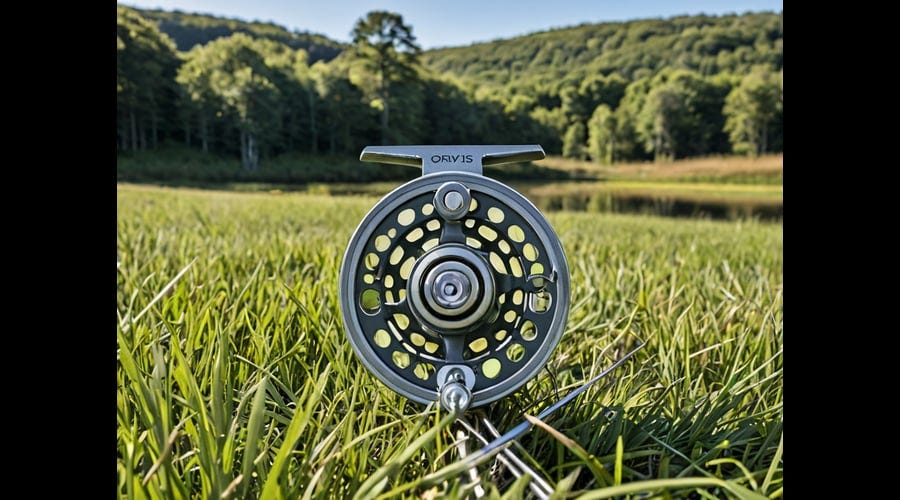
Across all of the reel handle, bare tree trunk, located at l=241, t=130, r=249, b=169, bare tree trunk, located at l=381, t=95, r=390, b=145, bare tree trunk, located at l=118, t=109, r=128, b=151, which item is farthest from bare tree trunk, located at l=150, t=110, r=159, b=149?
the reel handle

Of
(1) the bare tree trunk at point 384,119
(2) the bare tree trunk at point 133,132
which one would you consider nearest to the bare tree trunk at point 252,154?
(2) the bare tree trunk at point 133,132

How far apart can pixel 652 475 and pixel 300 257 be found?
3.72 feet

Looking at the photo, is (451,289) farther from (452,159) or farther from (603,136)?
(603,136)

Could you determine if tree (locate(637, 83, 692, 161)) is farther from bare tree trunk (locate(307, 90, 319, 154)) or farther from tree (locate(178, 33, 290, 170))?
tree (locate(178, 33, 290, 170))

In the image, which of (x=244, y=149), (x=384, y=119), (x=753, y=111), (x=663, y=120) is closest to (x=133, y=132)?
(x=244, y=149)

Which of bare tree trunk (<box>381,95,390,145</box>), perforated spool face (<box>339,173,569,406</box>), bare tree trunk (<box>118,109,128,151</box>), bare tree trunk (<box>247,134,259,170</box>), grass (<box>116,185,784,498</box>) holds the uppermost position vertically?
bare tree trunk (<box>381,95,390,145</box>)

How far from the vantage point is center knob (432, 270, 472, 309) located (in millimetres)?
474

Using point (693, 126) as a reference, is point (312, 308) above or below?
below

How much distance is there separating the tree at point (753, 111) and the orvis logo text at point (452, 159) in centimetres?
2771
